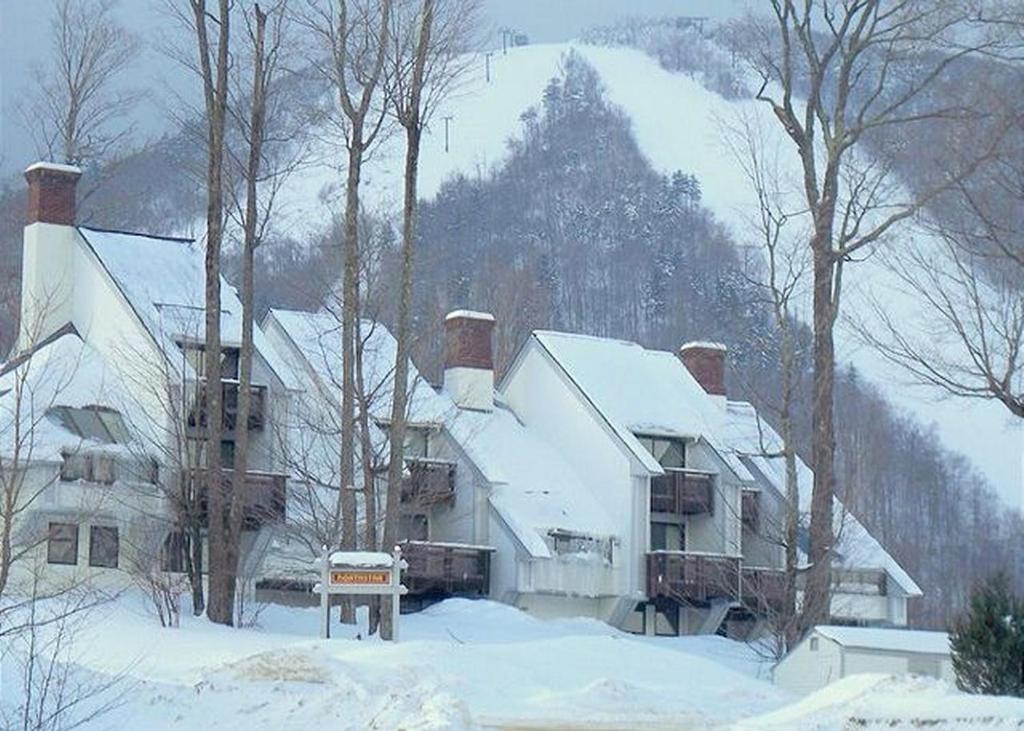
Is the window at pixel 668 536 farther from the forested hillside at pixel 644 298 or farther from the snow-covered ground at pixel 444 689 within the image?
the snow-covered ground at pixel 444 689

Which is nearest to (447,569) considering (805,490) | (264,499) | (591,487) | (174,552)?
(264,499)

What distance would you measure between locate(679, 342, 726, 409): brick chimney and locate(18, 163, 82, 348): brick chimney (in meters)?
21.8

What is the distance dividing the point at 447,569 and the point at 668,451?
9.46 metres

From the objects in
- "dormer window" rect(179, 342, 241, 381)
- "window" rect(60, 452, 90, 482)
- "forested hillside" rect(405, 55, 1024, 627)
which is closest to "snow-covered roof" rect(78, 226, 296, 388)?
"dormer window" rect(179, 342, 241, 381)

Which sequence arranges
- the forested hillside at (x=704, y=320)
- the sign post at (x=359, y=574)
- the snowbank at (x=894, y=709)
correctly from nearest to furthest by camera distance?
the snowbank at (x=894, y=709), the sign post at (x=359, y=574), the forested hillside at (x=704, y=320)

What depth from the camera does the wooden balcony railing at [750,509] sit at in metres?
56.8

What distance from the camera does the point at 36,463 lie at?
42312 millimetres

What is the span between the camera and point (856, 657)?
32625 millimetres

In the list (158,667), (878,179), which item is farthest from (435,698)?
(878,179)

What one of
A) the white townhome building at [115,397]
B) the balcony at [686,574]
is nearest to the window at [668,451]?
the balcony at [686,574]

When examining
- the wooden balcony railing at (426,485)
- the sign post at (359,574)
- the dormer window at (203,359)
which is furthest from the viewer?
the wooden balcony railing at (426,485)

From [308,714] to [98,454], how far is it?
972 inches

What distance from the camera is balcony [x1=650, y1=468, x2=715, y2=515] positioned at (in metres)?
54.7

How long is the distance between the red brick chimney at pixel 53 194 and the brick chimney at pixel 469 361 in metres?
11.5
